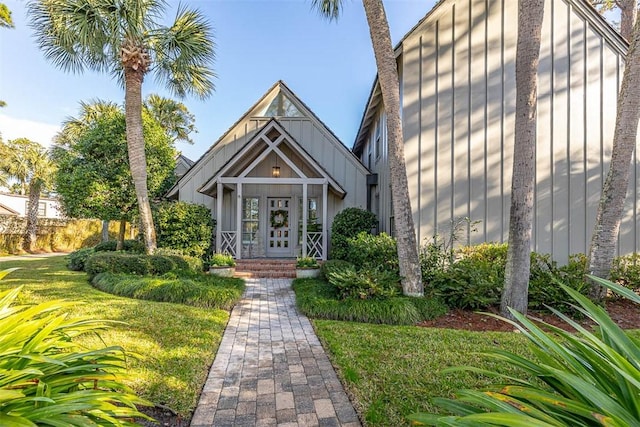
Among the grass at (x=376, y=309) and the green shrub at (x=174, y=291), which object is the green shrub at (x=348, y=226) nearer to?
the green shrub at (x=174, y=291)

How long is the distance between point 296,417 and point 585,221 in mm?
9626

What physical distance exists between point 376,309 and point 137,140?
30.0 ft

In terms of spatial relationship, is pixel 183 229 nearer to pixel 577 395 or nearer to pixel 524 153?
pixel 524 153

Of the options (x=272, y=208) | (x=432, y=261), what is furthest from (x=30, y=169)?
(x=432, y=261)

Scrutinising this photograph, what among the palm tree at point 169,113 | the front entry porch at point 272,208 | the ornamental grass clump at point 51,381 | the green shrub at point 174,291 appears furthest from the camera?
the palm tree at point 169,113

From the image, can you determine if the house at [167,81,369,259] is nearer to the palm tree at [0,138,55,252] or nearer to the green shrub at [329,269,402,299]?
the green shrub at [329,269,402,299]

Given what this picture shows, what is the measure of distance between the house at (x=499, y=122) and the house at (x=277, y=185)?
4.62 m

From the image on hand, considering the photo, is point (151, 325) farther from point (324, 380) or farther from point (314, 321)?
point (324, 380)

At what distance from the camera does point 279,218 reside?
14.0 meters

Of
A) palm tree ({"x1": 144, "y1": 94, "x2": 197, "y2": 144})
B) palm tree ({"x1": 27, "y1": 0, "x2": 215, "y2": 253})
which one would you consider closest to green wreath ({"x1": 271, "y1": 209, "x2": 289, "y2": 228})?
palm tree ({"x1": 27, "y1": 0, "x2": 215, "y2": 253})

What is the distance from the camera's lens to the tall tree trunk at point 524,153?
570 centimetres

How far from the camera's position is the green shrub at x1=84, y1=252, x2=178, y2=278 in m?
9.24

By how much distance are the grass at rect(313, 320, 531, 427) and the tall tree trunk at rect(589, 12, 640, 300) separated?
308cm

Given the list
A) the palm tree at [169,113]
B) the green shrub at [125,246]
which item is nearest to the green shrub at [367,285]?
the green shrub at [125,246]
